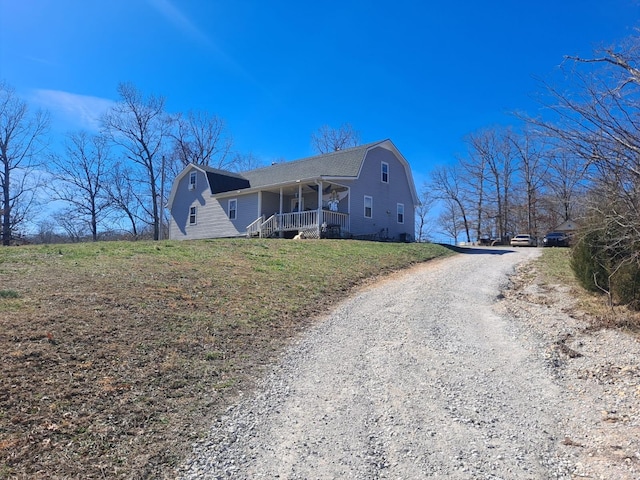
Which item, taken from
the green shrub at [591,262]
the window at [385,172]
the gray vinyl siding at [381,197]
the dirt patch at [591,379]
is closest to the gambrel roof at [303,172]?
the gray vinyl siding at [381,197]

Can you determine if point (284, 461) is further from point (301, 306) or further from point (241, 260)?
point (241, 260)

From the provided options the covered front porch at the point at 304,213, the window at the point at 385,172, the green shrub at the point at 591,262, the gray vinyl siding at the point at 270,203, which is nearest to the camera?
the green shrub at the point at 591,262

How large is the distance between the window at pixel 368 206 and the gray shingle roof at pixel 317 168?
1790 millimetres

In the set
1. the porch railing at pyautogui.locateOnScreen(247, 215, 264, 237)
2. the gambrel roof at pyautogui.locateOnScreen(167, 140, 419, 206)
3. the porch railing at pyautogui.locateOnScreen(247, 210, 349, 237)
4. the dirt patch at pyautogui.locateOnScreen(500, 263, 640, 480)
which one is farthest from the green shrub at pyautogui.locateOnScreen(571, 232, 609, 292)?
the porch railing at pyautogui.locateOnScreen(247, 215, 264, 237)

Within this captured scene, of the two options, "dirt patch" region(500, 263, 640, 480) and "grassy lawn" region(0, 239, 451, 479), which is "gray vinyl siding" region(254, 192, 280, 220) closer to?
"grassy lawn" region(0, 239, 451, 479)

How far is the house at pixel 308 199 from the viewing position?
807 inches

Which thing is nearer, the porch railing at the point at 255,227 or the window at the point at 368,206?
the porch railing at the point at 255,227

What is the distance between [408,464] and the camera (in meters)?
3.43

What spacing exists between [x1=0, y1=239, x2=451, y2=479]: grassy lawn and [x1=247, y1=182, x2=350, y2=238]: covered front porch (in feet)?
28.6

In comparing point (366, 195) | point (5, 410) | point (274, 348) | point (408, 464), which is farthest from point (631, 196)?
point (366, 195)

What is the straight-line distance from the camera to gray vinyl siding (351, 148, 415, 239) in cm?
2145

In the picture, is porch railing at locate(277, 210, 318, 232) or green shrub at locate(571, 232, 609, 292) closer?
green shrub at locate(571, 232, 609, 292)

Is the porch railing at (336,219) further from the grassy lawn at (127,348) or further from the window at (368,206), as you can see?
the grassy lawn at (127,348)

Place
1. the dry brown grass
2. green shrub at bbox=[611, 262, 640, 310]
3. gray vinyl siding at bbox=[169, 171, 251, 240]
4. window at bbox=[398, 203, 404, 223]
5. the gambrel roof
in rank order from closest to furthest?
the dry brown grass < green shrub at bbox=[611, 262, 640, 310] < the gambrel roof < gray vinyl siding at bbox=[169, 171, 251, 240] < window at bbox=[398, 203, 404, 223]
